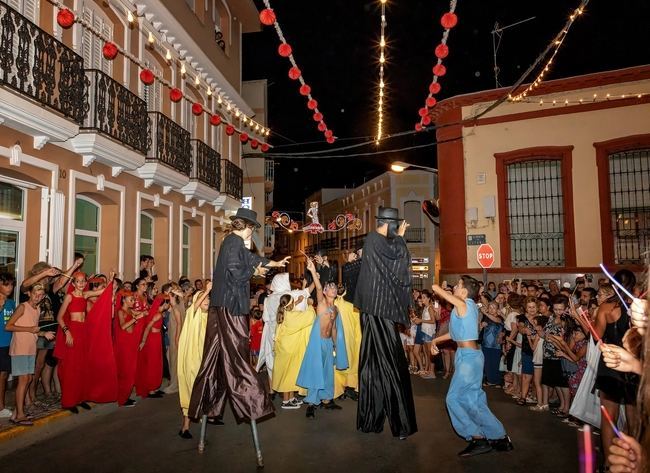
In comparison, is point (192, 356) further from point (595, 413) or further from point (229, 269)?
point (595, 413)

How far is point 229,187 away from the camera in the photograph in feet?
55.4

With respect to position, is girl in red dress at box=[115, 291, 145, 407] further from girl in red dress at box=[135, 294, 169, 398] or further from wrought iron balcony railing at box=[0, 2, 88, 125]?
wrought iron balcony railing at box=[0, 2, 88, 125]

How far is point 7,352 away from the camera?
6.38 meters

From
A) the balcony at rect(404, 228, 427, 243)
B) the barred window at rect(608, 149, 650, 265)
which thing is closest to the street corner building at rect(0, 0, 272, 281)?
the barred window at rect(608, 149, 650, 265)

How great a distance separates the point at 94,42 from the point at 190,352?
7914 millimetres

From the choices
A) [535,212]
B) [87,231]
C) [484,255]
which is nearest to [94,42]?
[87,231]

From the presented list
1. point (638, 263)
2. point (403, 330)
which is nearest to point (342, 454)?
point (403, 330)

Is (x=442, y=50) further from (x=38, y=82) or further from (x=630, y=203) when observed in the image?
(x=630, y=203)

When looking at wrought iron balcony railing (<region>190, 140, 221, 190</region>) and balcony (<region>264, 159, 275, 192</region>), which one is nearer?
wrought iron balcony railing (<region>190, 140, 221, 190</region>)

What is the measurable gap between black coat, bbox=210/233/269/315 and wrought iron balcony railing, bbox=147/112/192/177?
24.2 feet

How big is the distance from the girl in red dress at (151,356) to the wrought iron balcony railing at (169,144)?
Answer: 194 inches

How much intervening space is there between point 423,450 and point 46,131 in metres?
7.58

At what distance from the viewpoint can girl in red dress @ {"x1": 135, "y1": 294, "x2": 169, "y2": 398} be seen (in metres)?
7.96

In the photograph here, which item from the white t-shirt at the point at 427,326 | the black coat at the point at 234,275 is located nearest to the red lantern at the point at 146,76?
the black coat at the point at 234,275
